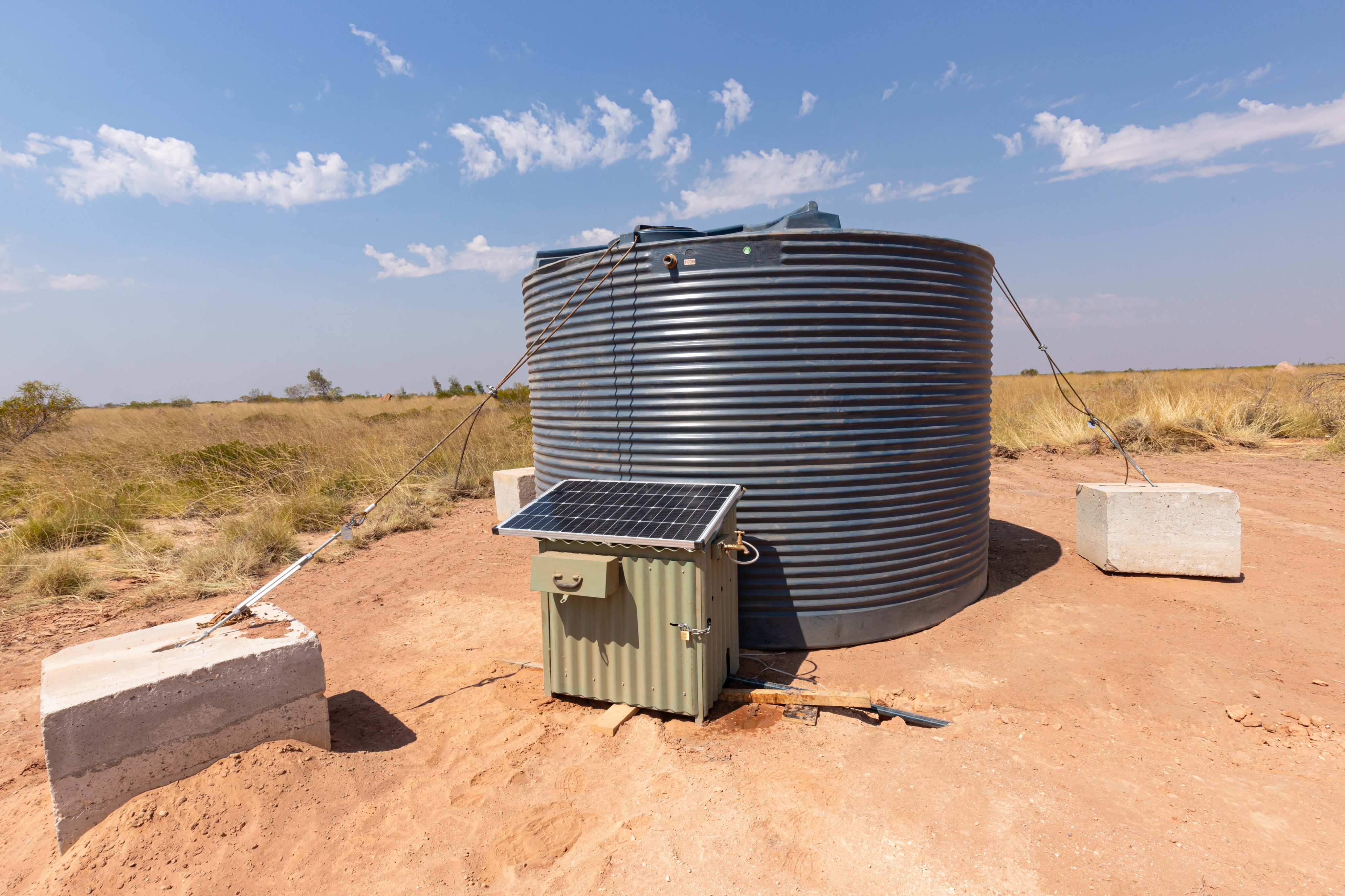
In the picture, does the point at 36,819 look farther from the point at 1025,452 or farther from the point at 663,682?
the point at 1025,452

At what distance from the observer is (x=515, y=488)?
8.49m

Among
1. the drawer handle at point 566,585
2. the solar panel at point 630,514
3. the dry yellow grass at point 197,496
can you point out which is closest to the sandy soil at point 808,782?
the drawer handle at point 566,585

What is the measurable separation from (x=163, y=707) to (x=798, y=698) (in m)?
3.32

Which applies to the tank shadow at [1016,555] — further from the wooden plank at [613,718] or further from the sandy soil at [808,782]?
the wooden plank at [613,718]

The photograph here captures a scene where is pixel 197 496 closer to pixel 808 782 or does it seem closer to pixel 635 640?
pixel 635 640

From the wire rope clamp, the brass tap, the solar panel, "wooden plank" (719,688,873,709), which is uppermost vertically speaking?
the solar panel

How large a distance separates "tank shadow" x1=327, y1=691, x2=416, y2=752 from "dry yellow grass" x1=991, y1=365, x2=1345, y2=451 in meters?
14.5

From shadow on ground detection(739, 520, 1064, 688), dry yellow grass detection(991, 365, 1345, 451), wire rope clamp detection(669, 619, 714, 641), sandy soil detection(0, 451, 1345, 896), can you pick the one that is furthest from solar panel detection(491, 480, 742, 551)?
dry yellow grass detection(991, 365, 1345, 451)

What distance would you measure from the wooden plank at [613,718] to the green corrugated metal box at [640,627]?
5cm

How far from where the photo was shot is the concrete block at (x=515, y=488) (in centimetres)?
Answer: 848

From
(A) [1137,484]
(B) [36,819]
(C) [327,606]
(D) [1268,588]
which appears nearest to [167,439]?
(C) [327,606]

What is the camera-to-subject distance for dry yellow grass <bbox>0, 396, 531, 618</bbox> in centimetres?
712

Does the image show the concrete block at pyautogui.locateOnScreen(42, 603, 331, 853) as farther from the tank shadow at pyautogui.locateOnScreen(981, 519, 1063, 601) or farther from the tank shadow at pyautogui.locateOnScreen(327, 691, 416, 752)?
the tank shadow at pyautogui.locateOnScreen(981, 519, 1063, 601)

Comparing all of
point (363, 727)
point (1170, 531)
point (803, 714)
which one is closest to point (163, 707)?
point (363, 727)
